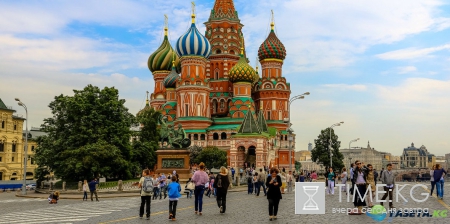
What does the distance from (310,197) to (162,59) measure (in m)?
70.0

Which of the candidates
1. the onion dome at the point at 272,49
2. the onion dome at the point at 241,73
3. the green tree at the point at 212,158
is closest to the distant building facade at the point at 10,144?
the green tree at the point at 212,158

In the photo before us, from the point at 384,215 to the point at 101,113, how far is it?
1345 inches

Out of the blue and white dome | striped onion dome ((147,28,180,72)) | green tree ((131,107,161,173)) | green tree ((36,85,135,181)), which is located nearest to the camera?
green tree ((36,85,135,181))

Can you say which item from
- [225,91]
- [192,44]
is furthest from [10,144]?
[225,91]

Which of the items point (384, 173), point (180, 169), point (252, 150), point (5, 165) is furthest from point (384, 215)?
point (5, 165)

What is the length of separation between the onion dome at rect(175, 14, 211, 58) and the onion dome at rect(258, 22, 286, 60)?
39.3 ft

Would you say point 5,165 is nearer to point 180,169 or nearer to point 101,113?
point 101,113

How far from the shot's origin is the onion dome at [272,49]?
3189 inches

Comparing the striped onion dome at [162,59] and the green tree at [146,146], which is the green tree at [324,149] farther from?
the green tree at [146,146]

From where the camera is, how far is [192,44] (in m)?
72.8

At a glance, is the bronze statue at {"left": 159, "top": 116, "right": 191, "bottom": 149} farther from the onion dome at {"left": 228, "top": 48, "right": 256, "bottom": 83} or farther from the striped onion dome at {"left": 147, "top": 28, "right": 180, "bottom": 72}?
the striped onion dome at {"left": 147, "top": 28, "right": 180, "bottom": 72}

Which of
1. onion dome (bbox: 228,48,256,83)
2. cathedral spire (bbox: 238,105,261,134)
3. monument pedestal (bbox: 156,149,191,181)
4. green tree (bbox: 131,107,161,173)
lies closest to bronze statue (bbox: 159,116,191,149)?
monument pedestal (bbox: 156,149,191,181)

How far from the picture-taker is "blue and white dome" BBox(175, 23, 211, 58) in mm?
72750

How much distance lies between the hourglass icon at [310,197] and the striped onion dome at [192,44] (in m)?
54.8
